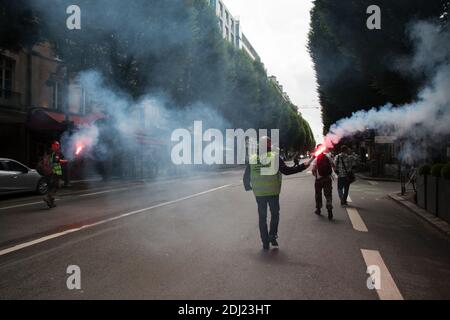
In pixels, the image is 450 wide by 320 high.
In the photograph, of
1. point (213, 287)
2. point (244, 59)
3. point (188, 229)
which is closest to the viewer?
point (213, 287)

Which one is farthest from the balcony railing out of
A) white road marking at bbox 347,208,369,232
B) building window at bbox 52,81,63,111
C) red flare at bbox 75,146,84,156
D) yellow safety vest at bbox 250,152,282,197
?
yellow safety vest at bbox 250,152,282,197

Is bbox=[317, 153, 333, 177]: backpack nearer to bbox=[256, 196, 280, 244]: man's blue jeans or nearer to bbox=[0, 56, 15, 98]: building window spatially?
bbox=[256, 196, 280, 244]: man's blue jeans

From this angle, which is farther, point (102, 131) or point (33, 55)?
point (33, 55)

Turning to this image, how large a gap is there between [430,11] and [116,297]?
954cm

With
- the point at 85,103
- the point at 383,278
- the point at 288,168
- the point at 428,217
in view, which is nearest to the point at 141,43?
the point at 85,103

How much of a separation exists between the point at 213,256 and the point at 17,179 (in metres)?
10.6

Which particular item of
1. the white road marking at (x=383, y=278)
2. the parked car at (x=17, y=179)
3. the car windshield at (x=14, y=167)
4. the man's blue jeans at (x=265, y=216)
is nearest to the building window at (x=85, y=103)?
the parked car at (x=17, y=179)

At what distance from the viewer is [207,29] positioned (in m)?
29.0

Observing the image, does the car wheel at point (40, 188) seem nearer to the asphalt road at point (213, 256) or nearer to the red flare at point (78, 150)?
the red flare at point (78, 150)

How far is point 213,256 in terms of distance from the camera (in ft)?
17.5

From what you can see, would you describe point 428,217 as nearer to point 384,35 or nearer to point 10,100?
point 384,35

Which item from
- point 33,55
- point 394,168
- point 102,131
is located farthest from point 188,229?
point 394,168

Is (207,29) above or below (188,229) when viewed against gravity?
above
